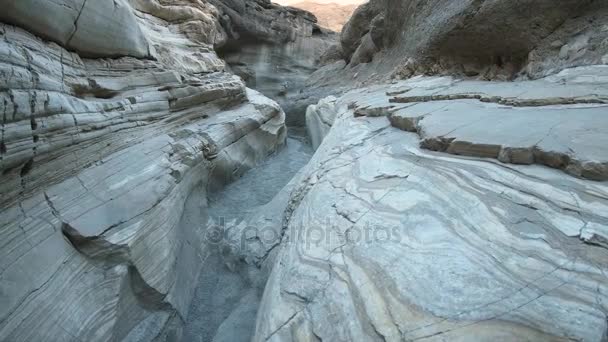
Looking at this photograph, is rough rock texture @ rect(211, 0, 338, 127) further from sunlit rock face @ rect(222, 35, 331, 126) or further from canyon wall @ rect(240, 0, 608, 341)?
canyon wall @ rect(240, 0, 608, 341)

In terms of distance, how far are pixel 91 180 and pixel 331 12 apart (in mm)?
31419

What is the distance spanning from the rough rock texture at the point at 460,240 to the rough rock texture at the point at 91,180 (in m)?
1.17

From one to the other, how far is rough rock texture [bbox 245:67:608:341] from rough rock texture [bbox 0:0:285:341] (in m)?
1.17

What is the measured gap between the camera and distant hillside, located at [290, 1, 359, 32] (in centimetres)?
2861

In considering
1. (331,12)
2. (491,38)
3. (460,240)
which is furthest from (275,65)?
(331,12)

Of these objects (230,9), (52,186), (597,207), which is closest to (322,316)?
(597,207)

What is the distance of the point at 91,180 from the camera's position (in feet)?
9.52

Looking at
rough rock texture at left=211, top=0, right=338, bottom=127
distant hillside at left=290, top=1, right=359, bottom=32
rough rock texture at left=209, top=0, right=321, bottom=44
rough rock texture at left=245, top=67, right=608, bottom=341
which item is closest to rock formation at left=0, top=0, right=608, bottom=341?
rough rock texture at left=245, top=67, right=608, bottom=341

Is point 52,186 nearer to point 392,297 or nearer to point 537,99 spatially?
point 392,297

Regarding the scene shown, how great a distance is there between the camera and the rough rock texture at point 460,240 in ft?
4.38

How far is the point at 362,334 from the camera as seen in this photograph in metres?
1.54

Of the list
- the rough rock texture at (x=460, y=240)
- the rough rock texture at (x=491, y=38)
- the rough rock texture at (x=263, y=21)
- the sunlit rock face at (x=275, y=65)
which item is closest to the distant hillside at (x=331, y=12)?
the rough rock texture at (x=263, y=21)

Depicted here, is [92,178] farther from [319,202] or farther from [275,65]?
[275,65]

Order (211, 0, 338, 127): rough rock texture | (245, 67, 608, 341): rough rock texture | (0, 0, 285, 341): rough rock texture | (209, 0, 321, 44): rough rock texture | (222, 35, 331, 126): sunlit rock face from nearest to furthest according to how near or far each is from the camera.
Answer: (245, 67, 608, 341): rough rock texture → (0, 0, 285, 341): rough rock texture → (209, 0, 321, 44): rough rock texture → (211, 0, 338, 127): rough rock texture → (222, 35, 331, 126): sunlit rock face
